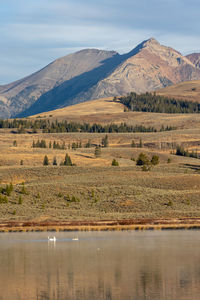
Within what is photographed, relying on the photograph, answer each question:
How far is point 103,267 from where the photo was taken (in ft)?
122

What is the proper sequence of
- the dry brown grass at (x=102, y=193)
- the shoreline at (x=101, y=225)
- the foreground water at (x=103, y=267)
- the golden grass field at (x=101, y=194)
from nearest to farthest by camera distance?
1. the foreground water at (x=103, y=267)
2. the shoreline at (x=101, y=225)
3. the golden grass field at (x=101, y=194)
4. the dry brown grass at (x=102, y=193)

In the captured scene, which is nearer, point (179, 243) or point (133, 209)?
point (179, 243)

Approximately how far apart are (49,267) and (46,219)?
108 feet

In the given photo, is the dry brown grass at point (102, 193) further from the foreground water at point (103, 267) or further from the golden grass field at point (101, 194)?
the foreground water at point (103, 267)

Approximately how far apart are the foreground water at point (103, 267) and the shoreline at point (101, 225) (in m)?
7.07

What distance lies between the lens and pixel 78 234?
192ft

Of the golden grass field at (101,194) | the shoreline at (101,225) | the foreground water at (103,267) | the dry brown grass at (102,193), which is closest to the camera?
the foreground water at (103,267)

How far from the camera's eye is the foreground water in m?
29.5

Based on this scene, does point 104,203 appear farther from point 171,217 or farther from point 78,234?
point 78,234

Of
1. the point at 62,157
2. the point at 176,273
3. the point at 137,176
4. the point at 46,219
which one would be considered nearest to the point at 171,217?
the point at 46,219

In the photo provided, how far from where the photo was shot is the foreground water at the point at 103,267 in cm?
2948

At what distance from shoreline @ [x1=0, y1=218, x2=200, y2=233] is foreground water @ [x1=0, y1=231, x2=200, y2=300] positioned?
7.07 meters

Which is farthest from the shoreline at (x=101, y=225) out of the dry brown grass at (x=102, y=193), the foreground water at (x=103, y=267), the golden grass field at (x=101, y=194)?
the foreground water at (x=103, y=267)

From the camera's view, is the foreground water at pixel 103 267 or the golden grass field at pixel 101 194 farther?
the golden grass field at pixel 101 194
